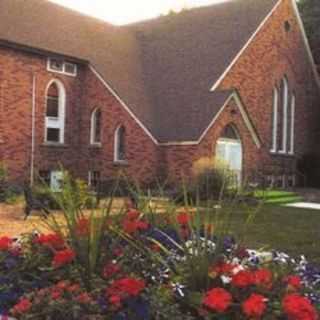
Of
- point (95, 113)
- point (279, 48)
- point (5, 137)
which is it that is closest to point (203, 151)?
point (95, 113)

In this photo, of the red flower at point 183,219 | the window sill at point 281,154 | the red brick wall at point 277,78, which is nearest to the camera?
the red flower at point 183,219

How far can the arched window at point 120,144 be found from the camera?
28.8 m

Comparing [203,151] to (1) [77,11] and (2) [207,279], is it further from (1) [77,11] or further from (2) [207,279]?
(2) [207,279]

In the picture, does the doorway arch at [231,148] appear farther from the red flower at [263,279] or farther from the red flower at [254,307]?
the red flower at [254,307]

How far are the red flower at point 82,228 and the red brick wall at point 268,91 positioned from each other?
2124cm

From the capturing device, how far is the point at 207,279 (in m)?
4.68

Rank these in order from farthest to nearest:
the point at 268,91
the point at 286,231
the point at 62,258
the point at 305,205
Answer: the point at 268,91 → the point at 305,205 → the point at 286,231 → the point at 62,258

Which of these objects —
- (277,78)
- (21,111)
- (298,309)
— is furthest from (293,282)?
(277,78)

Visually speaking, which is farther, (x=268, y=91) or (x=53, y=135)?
(x=268, y=91)

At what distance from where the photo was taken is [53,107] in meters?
29.4

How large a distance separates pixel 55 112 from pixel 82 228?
24.8m

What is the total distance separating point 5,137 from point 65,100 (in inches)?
164

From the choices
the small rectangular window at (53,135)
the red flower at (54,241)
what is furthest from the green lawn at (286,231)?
the small rectangular window at (53,135)

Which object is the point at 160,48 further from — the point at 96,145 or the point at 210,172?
the point at 210,172
